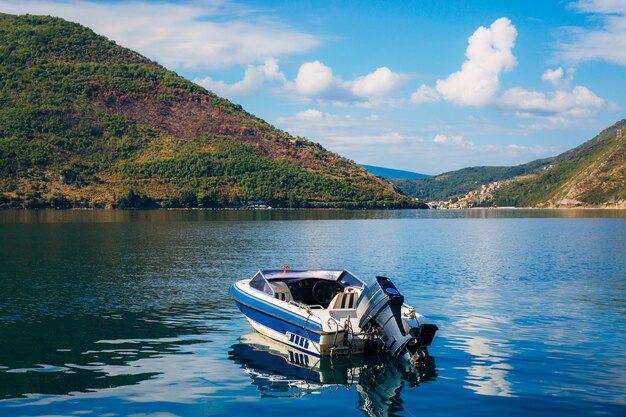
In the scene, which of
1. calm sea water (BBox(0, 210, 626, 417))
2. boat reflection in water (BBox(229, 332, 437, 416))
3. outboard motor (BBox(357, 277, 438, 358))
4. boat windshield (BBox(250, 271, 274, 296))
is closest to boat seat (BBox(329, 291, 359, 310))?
outboard motor (BBox(357, 277, 438, 358))

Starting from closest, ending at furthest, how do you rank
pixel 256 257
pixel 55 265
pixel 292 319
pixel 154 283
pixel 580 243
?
pixel 292 319, pixel 154 283, pixel 55 265, pixel 256 257, pixel 580 243

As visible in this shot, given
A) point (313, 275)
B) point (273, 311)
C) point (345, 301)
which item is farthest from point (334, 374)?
point (313, 275)

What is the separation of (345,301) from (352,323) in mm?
1530

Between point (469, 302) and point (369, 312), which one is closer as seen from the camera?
point (369, 312)

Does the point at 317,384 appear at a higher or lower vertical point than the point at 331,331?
lower

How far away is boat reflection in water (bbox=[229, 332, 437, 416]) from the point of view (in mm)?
20513

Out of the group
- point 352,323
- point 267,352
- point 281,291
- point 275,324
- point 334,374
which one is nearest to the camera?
point 334,374

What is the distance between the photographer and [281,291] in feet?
95.3

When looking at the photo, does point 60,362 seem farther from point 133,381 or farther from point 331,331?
point 331,331

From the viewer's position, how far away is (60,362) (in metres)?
24.0

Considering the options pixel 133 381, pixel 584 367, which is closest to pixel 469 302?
pixel 584 367

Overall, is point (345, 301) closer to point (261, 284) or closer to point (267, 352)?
point (267, 352)

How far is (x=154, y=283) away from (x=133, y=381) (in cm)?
2405

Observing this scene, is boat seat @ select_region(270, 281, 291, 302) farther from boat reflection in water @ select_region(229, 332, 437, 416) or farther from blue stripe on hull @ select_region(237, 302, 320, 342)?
boat reflection in water @ select_region(229, 332, 437, 416)
